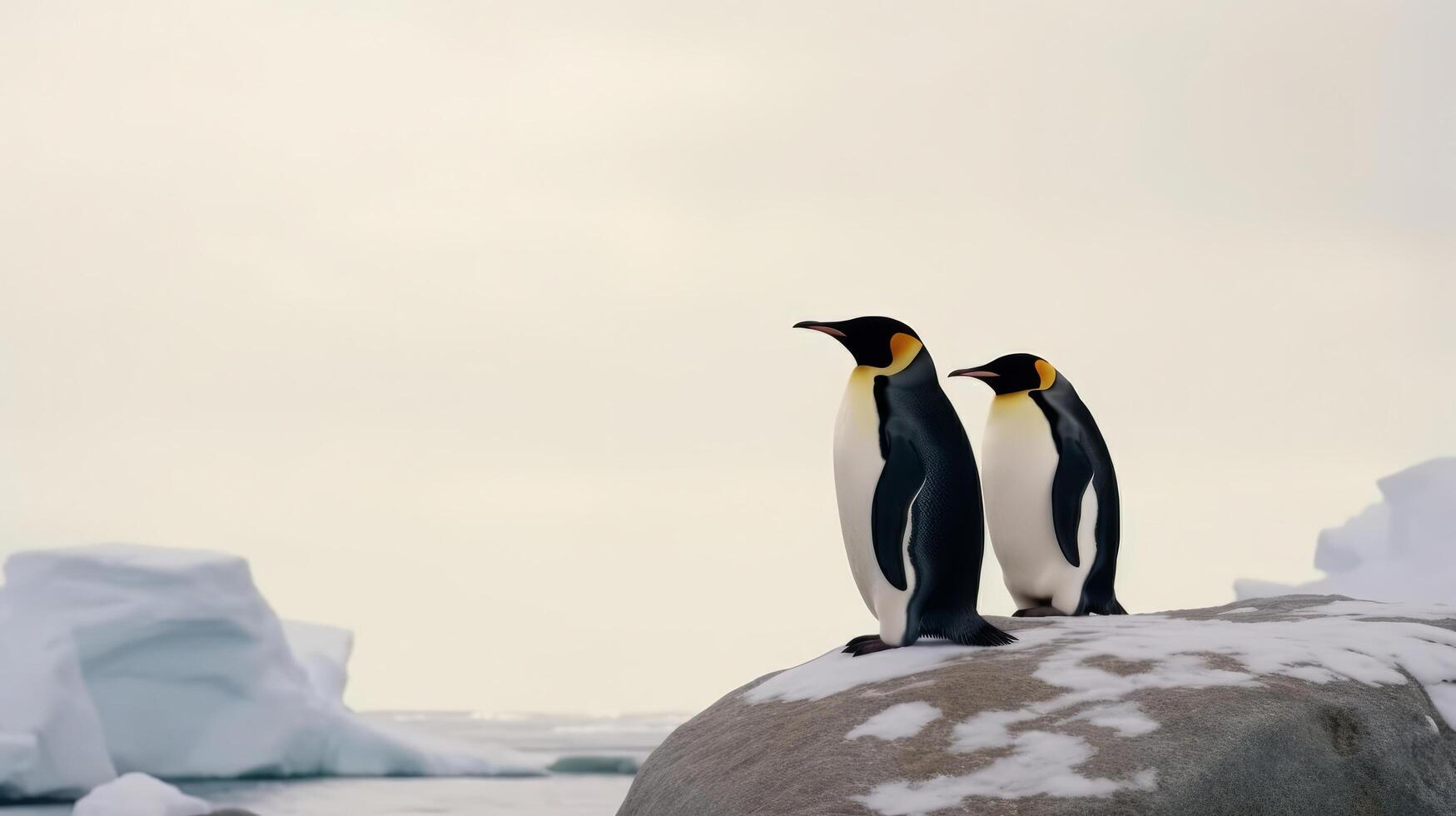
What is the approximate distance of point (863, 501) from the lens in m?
4.62

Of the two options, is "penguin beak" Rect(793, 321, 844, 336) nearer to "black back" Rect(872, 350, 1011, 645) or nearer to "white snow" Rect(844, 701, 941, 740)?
"black back" Rect(872, 350, 1011, 645)

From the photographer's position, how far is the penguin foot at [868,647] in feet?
15.1

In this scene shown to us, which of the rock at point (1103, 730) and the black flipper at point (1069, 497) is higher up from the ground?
the black flipper at point (1069, 497)

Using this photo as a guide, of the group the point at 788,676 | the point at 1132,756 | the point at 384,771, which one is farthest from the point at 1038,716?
the point at 384,771

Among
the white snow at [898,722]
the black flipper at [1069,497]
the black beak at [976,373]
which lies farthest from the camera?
the black beak at [976,373]

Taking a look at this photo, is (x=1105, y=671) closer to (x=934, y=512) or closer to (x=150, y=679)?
(x=934, y=512)

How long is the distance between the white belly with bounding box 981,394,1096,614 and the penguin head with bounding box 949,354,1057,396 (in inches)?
2.1

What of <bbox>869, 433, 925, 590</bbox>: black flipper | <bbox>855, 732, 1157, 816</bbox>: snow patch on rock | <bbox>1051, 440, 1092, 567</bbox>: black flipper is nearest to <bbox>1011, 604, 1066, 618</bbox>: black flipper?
<bbox>1051, 440, 1092, 567</bbox>: black flipper

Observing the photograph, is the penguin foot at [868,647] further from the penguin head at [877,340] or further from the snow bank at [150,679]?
the snow bank at [150,679]

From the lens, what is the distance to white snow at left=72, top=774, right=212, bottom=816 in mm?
12406

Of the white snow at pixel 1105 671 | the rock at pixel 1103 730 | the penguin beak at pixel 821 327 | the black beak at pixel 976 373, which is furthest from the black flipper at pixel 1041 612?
the penguin beak at pixel 821 327

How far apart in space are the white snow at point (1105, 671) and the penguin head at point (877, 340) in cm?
96

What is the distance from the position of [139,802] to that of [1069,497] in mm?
10215

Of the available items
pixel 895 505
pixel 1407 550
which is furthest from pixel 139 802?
pixel 1407 550
